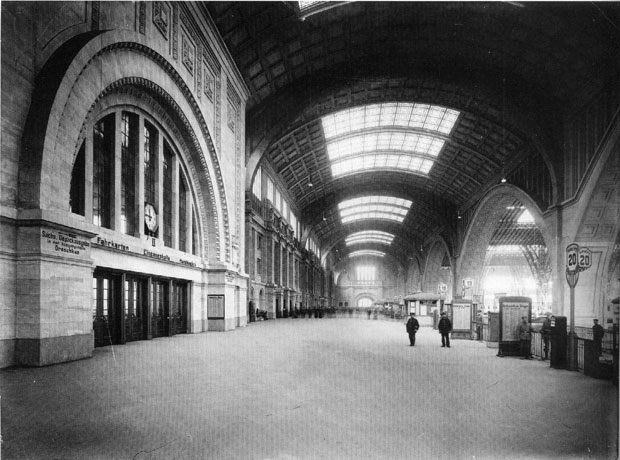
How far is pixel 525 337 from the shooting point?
1345 centimetres

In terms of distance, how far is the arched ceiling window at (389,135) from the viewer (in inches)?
1117

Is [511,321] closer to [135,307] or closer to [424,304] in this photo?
[135,307]

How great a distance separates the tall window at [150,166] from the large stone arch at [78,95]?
874 mm

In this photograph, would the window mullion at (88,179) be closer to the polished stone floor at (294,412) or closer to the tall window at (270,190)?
the polished stone floor at (294,412)

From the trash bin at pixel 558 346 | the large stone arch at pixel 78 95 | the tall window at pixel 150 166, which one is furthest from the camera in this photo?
the tall window at pixel 150 166

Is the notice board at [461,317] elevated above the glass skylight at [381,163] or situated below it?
below

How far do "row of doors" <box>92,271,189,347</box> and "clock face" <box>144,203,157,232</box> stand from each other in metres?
1.73

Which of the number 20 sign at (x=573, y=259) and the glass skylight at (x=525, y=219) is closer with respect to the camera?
the number 20 sign at (x=573, y=259)

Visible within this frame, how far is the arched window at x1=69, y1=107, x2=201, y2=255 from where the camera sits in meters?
11.5

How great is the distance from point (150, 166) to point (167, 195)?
1.61 metres

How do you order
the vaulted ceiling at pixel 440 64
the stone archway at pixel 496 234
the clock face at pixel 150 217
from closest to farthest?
the clock face at pixel 150 217 < the vaulted ceiling at pixel 440 64 < the stone archway at pixel 496 234

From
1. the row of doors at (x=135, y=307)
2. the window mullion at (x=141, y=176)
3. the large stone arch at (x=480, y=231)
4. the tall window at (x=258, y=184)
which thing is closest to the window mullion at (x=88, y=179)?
the row of doors at (x=135, y=307)

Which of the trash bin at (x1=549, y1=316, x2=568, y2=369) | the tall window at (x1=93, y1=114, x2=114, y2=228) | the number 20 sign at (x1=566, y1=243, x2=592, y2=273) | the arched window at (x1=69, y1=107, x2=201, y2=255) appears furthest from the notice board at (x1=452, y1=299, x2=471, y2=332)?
the tall window at (x1=93, y1=114, x2=114, y2=228)

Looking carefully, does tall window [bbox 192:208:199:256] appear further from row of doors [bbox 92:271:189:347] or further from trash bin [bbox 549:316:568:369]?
trash bin [bbox 549:316:568:369]
